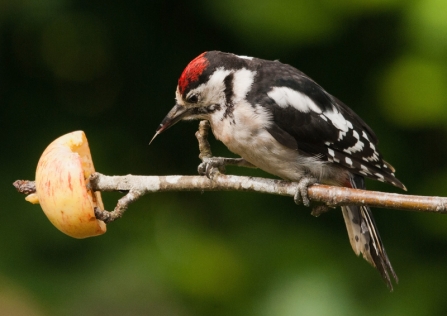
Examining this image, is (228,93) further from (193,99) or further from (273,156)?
(273,156)

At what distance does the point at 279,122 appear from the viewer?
2150mm

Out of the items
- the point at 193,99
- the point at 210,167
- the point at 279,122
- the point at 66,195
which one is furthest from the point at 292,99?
the point at 66,195

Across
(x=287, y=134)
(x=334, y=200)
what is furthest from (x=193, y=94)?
(x=334, y=200)

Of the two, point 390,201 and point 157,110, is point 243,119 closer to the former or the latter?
point 390,201

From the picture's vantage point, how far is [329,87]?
2.91 meters

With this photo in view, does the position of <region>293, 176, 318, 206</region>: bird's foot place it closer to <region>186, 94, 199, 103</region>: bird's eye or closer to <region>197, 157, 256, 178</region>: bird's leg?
<region>197, 157, 256, 178</region>: bird's leg

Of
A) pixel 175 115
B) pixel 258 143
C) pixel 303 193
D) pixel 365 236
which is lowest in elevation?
pixel 365 236

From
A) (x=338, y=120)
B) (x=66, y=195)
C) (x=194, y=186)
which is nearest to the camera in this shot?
(x=66, y=195)

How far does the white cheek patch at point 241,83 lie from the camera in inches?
86.0

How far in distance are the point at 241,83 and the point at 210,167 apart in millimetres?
438

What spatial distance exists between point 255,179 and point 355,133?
67 cm

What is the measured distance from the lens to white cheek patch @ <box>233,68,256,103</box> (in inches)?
86.0

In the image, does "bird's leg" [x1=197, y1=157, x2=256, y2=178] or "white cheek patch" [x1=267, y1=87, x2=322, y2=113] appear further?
"white cheek patch" [x1=267, y1=87, x2=322, y2=113]

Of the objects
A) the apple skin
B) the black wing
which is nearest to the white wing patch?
the black wing
